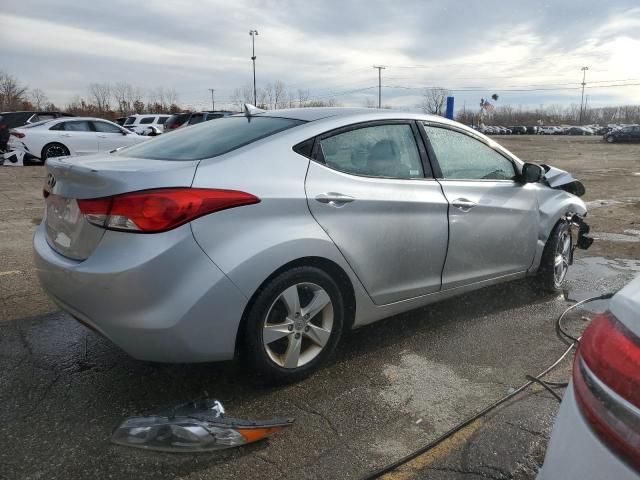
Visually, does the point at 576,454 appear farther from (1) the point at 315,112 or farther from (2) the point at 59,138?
(2) the point at 59,138

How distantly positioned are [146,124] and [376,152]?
86.8 feet

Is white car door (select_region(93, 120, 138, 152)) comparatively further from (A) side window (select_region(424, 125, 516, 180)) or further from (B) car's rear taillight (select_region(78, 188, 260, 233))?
(B) car's rear taillight (select_region(78, 188, 260, 233))

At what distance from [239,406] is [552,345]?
7.15 feet

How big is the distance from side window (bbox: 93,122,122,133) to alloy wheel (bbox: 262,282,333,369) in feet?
48.2

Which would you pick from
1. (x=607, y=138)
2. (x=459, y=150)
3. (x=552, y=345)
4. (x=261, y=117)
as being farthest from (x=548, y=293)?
(x=607, y=138)

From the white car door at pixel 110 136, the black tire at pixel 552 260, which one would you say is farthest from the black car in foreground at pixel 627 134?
the black tire at pixel 552 260

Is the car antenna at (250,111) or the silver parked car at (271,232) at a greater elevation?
the car antenna at (250,111)

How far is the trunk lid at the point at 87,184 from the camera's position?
2564 mm

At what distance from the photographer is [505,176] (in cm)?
417

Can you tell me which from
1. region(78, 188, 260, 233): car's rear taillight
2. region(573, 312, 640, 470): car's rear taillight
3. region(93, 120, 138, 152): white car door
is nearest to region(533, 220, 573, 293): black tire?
region(78, 188, 260, 233): car's rear taillight

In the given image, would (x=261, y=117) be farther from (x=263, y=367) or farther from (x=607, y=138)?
(x=607, y=138)

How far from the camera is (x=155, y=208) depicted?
2484mm

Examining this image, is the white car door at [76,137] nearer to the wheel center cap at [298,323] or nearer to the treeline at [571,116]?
the wheel center cap at [298,323]

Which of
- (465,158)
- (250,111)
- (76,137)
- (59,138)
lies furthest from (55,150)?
(465,158)
